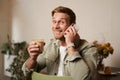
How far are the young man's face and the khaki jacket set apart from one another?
97mm

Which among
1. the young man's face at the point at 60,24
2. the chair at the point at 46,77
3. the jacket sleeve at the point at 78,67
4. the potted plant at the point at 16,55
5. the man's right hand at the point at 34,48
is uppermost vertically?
the young man's face at the point at 60,24

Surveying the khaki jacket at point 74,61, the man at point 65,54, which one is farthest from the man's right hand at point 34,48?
the khaki jacket at point 74,61

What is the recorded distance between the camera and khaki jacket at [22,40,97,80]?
1.22 metres

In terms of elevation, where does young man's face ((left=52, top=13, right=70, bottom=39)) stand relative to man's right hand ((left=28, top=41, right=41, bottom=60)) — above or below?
above

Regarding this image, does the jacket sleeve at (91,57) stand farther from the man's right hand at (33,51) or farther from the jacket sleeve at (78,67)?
the man's right hand at (33,51)

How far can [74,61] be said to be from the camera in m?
1.24

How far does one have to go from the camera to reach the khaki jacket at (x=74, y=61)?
1.22 m

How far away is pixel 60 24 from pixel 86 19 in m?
1.21

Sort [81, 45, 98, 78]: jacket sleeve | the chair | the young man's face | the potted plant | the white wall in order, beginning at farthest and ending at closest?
the potted plant, the white wall, the young man's face, [81, 45, 98, 78]: jacket sleeve, the chair

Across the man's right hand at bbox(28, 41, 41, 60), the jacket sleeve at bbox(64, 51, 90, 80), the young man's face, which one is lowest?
the jacket sleeve at bbox(64, 51, 90, 80)

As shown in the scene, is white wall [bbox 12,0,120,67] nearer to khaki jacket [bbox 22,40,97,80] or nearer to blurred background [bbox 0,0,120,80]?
blurred background [bbox 0,0,120,80]

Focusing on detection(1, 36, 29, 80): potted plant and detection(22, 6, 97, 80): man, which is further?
detection(1, 36, 29, 80): potted plant

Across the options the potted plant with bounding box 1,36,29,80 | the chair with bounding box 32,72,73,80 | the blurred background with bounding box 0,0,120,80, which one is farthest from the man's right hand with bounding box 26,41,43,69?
the potted plant with bounding box 1,36,29,80

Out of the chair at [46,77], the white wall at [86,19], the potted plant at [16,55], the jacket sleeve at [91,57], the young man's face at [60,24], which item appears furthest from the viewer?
the potted plant at [16,55]
